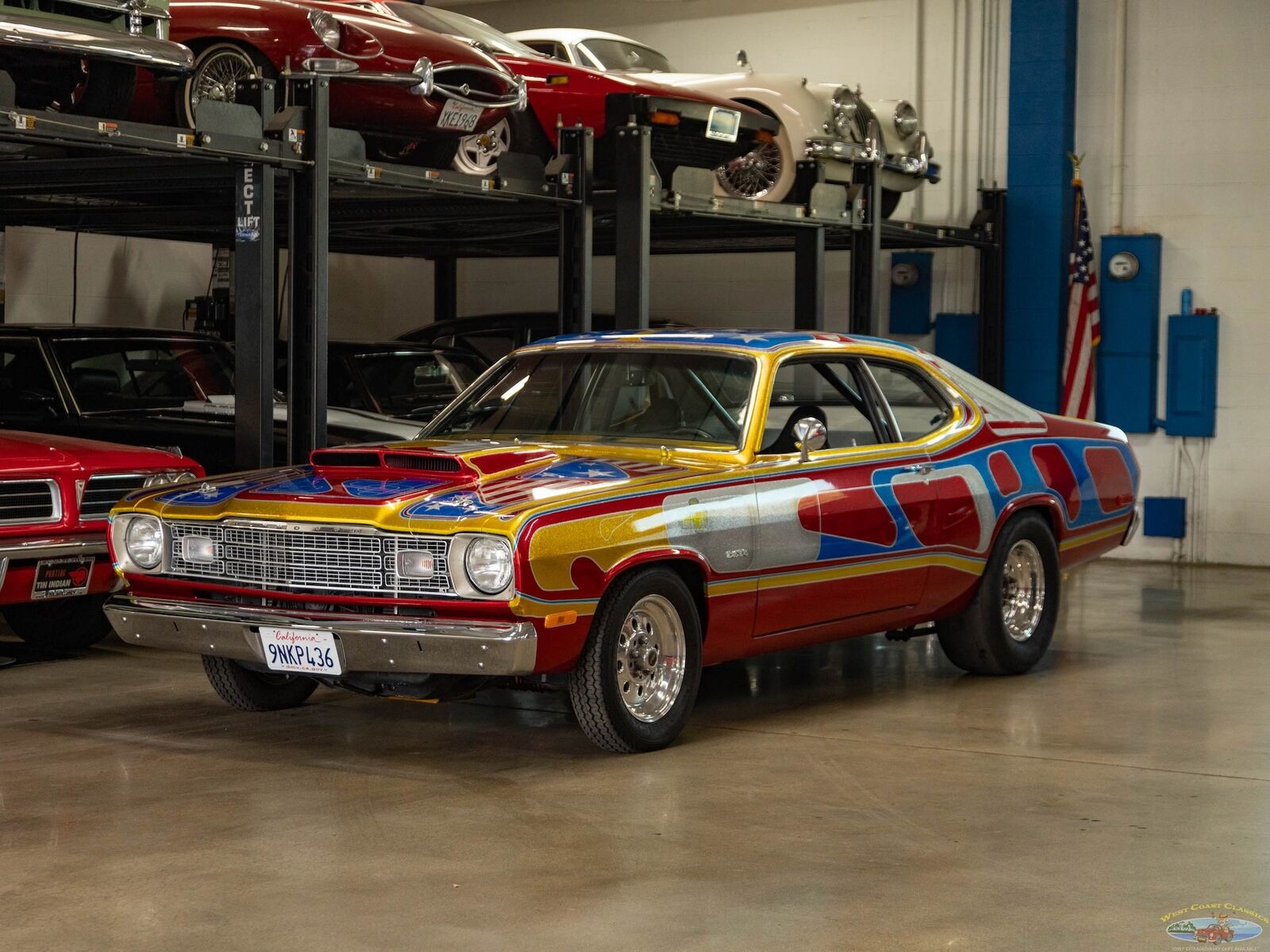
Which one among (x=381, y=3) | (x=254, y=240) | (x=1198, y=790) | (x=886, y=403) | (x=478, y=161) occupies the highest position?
(x=381, y=3)

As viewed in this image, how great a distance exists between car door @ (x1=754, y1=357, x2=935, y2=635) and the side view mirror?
48mm

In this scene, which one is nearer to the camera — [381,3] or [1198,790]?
[1198,790]

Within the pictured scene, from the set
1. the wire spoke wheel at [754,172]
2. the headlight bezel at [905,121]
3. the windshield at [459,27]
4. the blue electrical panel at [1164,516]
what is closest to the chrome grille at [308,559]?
the windshield at [459,27]

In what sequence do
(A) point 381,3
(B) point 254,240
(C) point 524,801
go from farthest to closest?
1. (A) point 381,3
2. (B) point 254,240
3. (C) point 524,801

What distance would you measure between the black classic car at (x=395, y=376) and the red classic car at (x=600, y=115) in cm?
160

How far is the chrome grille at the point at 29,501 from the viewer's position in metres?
7.20

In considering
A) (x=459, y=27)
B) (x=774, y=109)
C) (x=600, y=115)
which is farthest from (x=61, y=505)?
(x=774, y=109)

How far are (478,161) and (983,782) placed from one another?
578 cm

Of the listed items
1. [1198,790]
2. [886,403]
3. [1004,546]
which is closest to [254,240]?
[886,403]

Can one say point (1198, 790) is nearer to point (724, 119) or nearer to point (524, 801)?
point (524, 801)

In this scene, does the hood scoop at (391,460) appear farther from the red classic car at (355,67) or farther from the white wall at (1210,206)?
the white wall at (1210,206)

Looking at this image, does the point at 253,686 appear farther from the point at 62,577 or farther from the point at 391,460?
the point at 62,577

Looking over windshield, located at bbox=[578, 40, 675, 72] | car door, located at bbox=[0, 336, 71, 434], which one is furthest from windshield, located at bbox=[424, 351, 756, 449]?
windshield, located at bbox=[578, 40, 675, 72]

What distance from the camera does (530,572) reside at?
5.29 meters
